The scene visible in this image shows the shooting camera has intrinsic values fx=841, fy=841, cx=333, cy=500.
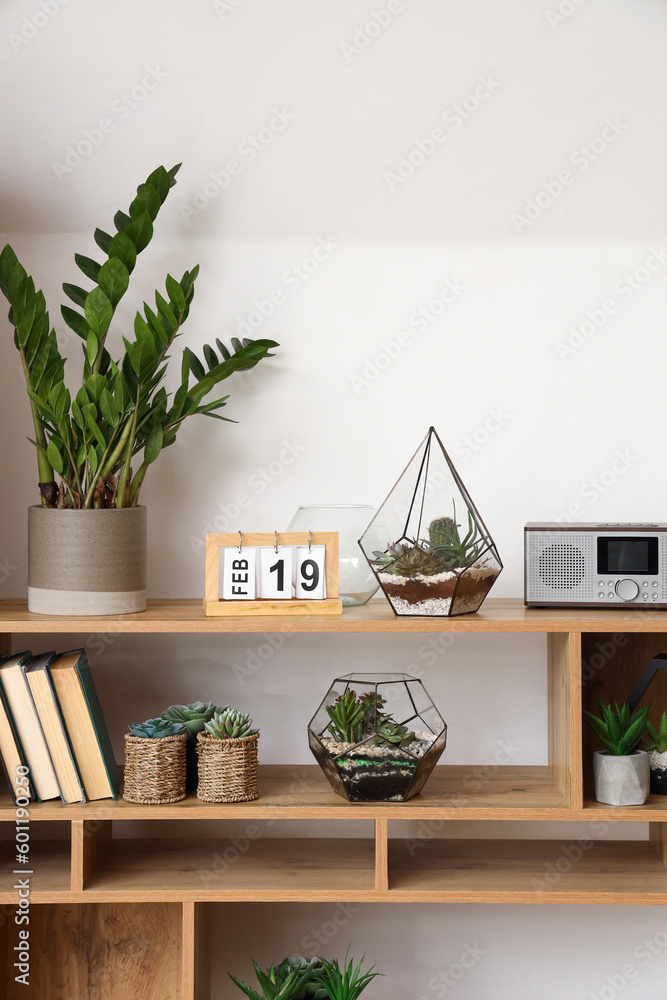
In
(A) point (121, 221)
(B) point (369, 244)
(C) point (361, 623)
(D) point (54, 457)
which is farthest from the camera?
(B) point (369, 244)

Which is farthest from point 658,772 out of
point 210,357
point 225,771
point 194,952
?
point 210,357

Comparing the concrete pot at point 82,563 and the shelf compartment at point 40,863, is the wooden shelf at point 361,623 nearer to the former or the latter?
the concrete pot at point 82,563

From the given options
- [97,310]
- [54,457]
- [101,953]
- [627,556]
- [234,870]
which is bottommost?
[101,953]

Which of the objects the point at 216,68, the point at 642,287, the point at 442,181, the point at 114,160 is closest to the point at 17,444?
the point at 114,160

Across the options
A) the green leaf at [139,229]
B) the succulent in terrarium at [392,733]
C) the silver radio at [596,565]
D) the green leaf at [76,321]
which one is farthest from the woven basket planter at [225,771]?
the green leaf at [139,229]

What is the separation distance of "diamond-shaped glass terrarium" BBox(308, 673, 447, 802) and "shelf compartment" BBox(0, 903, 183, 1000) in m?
0.47

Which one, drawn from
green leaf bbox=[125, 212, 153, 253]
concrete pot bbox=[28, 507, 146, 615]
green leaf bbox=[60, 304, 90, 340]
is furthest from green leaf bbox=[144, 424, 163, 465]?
green leaf bbox=[125, 212, 153, 253]

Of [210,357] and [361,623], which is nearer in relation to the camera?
[361,623]

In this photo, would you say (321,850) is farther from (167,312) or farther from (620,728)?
(167,312)

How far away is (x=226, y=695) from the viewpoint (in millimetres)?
1684

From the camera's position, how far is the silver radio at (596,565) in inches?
55.0

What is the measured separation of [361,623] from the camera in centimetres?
134

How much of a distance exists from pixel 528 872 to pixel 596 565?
55cm

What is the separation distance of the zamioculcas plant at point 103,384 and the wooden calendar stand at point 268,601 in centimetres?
20
